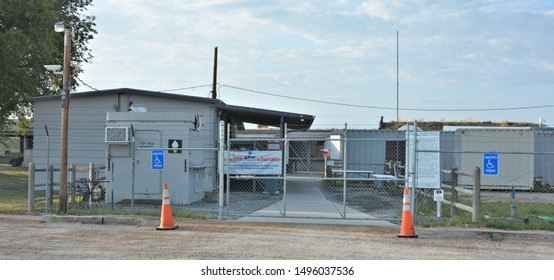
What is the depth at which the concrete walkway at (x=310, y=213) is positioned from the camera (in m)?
12.3

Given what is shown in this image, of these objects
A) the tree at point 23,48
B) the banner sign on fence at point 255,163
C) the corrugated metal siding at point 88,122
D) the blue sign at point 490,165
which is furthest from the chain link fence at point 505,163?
the tree at point 23,48

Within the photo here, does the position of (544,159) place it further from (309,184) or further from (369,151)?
(309,184)

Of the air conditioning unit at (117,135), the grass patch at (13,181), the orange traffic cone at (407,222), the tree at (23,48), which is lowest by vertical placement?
the grass patch at (13,181)

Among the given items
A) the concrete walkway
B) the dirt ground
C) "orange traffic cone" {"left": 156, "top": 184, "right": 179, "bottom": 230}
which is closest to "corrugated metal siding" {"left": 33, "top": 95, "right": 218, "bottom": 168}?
the concrete walkway

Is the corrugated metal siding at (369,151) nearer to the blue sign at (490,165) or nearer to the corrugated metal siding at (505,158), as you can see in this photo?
the corrugated metal siding at (505,158)

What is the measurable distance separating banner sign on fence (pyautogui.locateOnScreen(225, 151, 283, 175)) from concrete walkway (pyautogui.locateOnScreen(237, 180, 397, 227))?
3.39ft

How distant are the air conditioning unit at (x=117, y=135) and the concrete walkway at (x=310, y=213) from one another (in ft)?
14.2

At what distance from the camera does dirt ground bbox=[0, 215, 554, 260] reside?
855cm

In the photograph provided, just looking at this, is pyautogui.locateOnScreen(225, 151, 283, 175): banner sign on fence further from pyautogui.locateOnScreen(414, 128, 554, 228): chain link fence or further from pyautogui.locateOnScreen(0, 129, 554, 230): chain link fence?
pyautogui.locateOnScreen(414, 128, 554, 228): chain link fence

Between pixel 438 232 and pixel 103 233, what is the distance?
649 cm

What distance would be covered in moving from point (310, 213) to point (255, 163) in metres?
2.46

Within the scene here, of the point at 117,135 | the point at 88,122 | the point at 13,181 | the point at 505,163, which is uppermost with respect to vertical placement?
the point at 88,122

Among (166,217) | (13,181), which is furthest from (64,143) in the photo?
(13,181)

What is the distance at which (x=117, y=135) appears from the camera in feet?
50.6
